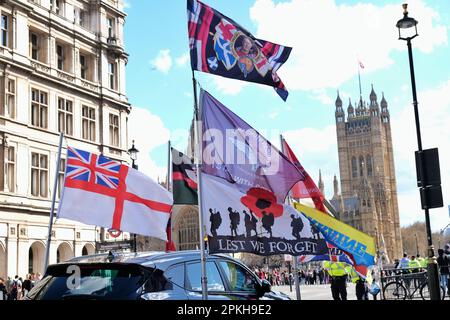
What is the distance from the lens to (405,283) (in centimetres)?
1955

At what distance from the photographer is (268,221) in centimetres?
1032

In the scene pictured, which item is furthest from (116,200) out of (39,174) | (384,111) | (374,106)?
(384,111)

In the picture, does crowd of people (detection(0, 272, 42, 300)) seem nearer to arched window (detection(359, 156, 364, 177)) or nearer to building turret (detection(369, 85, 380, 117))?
arched window (detection(359, 156, 364, 177))

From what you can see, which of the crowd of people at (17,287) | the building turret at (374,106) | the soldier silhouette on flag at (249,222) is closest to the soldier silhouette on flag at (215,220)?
the soldier silhouette on flag at (249,222)

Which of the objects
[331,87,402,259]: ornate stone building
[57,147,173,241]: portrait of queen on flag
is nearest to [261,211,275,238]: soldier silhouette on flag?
[57,147,173,241]: portrait of queen on flag

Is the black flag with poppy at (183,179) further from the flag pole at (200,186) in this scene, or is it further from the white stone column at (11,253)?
the white stone column at (11,253)

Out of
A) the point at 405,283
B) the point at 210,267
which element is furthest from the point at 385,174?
the point at 210,267

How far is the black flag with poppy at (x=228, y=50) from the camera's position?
1015 cm

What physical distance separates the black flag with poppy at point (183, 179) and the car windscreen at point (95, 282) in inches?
130

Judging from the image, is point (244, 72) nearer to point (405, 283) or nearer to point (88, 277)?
point (88, 277)

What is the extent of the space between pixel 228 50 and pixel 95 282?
5.15 m

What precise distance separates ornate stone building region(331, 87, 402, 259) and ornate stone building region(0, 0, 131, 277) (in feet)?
413

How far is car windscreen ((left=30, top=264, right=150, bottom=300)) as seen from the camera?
21.8 ft

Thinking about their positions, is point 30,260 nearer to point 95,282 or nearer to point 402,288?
point 402,288
